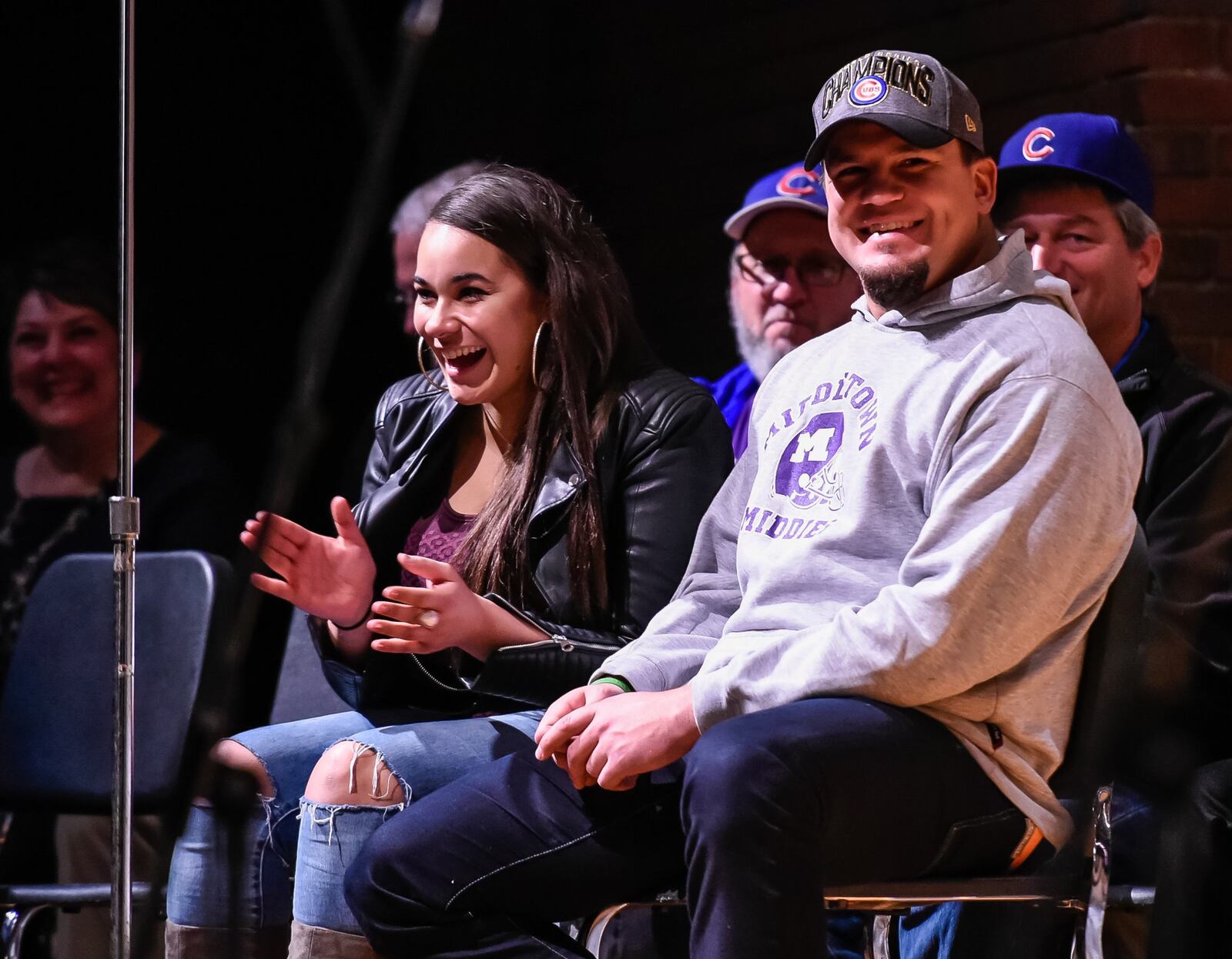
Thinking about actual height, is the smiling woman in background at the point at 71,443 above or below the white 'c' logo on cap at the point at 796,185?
below

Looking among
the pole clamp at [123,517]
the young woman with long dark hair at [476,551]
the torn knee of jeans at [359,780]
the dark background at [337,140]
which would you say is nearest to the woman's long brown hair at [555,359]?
the young woman with long dark hair at [476,551]

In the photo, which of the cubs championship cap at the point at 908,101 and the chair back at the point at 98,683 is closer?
the cubs championship cap at the point at 908,101

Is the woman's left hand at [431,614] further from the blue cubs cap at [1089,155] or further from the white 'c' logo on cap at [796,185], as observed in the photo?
the white 'c' logo on cap at [796,185]

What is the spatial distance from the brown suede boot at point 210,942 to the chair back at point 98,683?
0.49 m

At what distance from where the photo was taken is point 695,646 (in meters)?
1.93

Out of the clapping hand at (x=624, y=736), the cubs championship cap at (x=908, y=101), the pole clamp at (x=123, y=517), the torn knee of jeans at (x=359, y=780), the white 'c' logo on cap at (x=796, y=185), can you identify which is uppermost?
the white 'c' logo on cap at (x=796, y=185)

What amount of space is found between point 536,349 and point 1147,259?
3.25ft

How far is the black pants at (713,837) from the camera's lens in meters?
1.53

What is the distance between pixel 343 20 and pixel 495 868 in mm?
941

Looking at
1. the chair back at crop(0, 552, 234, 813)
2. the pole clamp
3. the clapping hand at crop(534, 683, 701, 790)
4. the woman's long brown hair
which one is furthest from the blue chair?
the clapping hand at crop(534, 683, 701, 790)

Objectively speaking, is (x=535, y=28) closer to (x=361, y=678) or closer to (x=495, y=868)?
(x=361, y=678)

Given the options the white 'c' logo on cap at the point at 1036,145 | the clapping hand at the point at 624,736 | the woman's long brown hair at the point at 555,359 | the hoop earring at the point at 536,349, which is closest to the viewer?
the clapping hand at the point at 624,736

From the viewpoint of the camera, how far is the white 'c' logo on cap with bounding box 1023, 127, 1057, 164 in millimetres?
2492

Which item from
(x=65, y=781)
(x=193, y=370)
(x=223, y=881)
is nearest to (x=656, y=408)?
(x=223, y=881)
